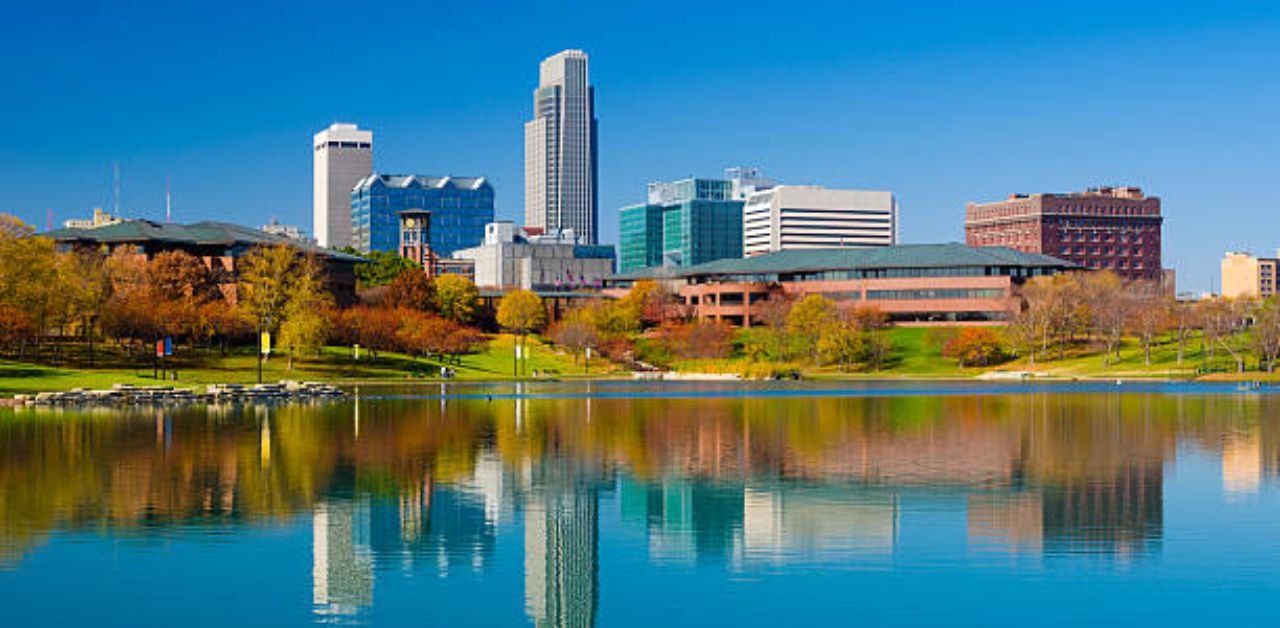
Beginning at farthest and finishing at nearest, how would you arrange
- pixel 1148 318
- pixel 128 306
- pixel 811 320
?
1. pixel 811 320
2. pixel 1148 318
3. pixel 128 306

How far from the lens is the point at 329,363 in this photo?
14975cm

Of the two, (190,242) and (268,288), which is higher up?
(190,242)

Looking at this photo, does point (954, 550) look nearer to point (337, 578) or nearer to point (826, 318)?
point (337, 578)

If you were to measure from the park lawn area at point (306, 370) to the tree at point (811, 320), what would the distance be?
2517 cm

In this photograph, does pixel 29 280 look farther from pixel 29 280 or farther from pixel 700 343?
pixel 700 343

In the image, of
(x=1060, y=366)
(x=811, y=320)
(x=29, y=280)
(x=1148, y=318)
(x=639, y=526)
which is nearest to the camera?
(x=639, y=526)

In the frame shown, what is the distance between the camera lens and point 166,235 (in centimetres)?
17812

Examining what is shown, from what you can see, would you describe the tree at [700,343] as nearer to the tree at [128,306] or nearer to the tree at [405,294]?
the tree at [405,294]

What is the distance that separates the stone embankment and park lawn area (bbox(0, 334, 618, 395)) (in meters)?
5.87

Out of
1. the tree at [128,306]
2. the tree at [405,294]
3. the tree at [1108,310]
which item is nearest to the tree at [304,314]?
the tree at [128,306]

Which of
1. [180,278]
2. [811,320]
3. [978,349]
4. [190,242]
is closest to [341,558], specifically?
[180,278]

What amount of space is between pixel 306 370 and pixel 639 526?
355 ft

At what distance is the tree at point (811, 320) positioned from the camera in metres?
188

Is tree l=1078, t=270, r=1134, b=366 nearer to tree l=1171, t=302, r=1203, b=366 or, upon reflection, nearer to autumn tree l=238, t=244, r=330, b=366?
tree l=1171, t=302, r=1203, b=366
